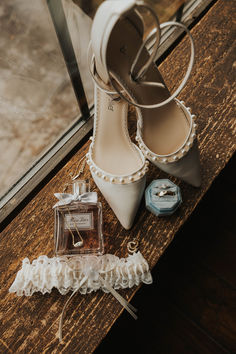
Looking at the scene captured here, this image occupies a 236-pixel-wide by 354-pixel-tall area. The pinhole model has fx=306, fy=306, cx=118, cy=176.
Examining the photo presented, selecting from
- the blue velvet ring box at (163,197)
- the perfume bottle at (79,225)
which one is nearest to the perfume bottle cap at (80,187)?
the perfume bottle at (79,225)

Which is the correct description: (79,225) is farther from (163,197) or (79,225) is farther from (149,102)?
(149,102)

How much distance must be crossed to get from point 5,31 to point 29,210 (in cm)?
48

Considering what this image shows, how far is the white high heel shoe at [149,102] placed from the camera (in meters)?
0.57

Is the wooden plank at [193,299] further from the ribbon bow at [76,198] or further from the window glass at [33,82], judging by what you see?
the window glass at [33,82]

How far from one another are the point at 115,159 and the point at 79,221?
0.15 metres

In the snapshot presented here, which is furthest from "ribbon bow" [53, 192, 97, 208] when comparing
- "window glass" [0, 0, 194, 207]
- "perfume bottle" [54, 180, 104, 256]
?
"window glass" [0, 0, 194, 207]

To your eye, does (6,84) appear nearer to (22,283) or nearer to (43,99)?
(43,99)

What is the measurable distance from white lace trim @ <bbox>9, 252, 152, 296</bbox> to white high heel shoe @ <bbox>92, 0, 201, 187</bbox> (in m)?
0.22

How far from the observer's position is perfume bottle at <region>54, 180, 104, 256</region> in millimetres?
634

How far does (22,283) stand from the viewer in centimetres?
61

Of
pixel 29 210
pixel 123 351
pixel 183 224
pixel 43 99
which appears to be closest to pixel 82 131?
pixel 43 99

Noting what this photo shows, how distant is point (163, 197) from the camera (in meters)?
0.64

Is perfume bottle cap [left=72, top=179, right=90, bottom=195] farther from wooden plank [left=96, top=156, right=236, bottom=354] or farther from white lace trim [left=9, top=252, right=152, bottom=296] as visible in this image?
wooden plank [left=96, top=156, right=236, bottom=354]

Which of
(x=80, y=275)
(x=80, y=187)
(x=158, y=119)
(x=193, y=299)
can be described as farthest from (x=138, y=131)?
(x=193, y=299)
